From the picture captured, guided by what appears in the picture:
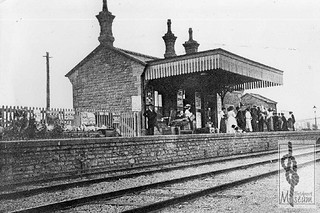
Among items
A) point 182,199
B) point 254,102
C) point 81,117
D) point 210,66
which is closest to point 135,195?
point 182,199

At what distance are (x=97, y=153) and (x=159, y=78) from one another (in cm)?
841

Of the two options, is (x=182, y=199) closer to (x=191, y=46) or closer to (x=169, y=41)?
(x=169, y=41)

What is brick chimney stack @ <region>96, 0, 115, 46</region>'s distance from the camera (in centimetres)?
2162

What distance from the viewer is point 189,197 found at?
669 cm

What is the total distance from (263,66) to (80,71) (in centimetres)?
982

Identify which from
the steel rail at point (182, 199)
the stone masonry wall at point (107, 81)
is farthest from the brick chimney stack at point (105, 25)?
the steel rail at point (182, 199)

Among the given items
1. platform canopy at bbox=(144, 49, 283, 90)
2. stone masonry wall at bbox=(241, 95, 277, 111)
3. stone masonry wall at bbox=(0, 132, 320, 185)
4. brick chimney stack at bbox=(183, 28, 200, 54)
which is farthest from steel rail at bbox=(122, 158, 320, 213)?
stone masonry wall at bbox=(241, 95, 277, 111)

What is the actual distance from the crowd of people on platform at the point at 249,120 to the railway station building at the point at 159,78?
1.62 meters

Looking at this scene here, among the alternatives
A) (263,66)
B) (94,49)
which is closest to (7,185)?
(94,49)

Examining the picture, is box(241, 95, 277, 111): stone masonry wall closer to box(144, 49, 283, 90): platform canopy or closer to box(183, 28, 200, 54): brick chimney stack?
box(183, 28, 200, 54): brick chimney stack

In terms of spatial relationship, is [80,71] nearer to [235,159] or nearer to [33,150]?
[235,159]

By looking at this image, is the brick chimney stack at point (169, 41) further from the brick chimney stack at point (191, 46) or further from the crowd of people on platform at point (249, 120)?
the crowd of people on platform at point (249, 120)

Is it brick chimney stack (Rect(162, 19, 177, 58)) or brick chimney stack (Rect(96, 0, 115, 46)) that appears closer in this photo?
brick chimney stack (Rect(96, 0, 115, 46))

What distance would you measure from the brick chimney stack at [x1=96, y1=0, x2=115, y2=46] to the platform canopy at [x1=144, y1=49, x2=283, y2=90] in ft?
13.1
